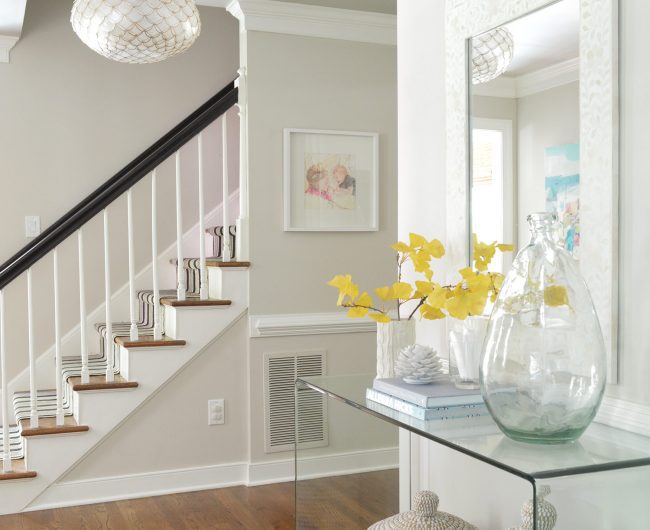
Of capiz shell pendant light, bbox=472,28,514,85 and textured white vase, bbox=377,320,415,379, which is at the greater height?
capiz shell pendant light, bbox=472,28,514,85

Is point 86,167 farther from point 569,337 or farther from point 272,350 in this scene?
point 569,337

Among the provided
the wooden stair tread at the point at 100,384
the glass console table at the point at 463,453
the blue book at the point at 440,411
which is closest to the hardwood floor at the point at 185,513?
the wooden stair tread at the point at 100,384

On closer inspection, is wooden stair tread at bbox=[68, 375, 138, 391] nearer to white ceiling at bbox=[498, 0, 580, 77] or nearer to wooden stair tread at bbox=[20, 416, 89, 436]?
wooden stair tread at bbox=[20, 416, 89, 436]

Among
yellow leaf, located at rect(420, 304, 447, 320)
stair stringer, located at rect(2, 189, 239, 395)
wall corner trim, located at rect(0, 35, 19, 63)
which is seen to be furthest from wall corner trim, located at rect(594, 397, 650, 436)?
wall corner trim, located at rect(0, 35, 19, 63)

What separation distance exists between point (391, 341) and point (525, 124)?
0.62 m

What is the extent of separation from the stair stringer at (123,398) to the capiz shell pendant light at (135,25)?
1.37 m

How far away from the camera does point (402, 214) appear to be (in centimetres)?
231

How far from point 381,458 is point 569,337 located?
714 millimetres

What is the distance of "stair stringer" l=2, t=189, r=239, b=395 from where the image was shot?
14.6 feet

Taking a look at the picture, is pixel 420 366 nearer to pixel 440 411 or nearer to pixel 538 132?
pixel 440 411

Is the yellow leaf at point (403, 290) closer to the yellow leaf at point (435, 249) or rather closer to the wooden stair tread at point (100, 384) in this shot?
the yellow leaf at point (435, 249)

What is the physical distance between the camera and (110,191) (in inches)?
147

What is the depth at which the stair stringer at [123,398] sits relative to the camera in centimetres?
359

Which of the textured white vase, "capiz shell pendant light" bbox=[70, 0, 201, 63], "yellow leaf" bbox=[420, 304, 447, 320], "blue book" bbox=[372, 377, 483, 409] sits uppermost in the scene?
"capiz shell pendant light" bbox=[70, 0, 201, 63]
